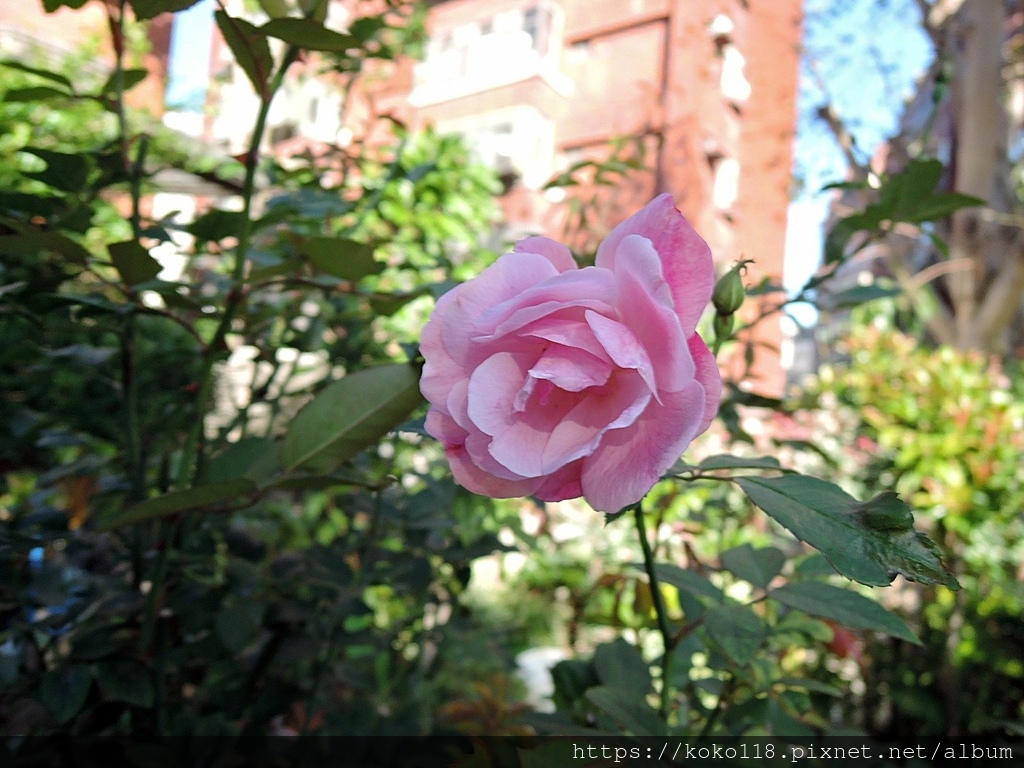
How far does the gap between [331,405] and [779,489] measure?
12.1 inches

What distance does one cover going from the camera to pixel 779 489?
416 millimetres

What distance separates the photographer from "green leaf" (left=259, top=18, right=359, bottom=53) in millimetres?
495

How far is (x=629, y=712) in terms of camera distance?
0.56 meters

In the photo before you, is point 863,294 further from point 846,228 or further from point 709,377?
point 709,377

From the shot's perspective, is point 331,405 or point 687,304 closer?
point 687,304

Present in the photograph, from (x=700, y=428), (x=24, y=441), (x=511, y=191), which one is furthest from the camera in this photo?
(x=511, y=191)

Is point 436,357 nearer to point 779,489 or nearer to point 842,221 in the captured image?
point 779,489

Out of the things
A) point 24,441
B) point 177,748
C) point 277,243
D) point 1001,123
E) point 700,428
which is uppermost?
point 1001,123

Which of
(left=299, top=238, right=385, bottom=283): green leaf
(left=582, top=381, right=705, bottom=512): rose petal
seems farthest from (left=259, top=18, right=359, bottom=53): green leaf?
(left=582, top=381, right=705, bottom=512): rose petal

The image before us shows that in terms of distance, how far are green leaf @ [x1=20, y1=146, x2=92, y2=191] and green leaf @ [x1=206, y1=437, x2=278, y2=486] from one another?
319mm

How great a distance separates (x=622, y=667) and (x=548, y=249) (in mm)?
484

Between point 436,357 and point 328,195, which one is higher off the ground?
point 328,195

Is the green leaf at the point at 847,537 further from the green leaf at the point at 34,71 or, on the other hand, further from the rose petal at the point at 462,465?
the green leaf at the point at 34,71

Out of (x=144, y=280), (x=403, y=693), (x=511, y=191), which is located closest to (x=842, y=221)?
(x=144, y=280)
